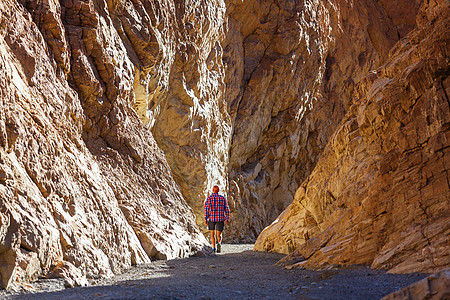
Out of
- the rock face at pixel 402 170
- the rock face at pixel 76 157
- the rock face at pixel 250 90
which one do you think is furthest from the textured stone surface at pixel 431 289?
the rock face at pixel 250 90

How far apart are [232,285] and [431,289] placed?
2703mm

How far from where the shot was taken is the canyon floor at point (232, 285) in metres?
4.29

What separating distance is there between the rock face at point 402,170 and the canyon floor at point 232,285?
0.51 meters

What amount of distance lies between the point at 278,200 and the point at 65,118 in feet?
65.2

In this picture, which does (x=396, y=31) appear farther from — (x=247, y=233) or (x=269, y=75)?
(x=247, y=233)

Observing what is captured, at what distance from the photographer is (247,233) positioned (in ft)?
74.7

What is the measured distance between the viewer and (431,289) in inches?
128

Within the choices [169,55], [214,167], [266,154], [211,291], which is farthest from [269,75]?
[211,291]

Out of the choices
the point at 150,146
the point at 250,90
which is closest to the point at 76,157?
the point at 150,146

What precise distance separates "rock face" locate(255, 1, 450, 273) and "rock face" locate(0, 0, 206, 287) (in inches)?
138

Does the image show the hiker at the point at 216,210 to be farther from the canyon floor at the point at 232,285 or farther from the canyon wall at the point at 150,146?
the canyon floor at the point at 232,285

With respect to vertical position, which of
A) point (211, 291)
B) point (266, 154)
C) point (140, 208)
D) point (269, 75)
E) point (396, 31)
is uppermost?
point (396, 31)

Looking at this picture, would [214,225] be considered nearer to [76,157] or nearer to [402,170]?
[76,157]

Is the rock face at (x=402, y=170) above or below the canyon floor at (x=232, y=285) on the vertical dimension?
above
